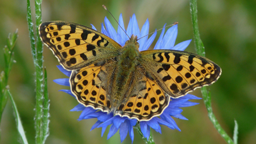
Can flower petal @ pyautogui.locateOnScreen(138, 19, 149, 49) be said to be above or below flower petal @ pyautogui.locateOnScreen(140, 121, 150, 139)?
above

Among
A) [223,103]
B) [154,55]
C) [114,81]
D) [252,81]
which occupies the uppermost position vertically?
[154,55]

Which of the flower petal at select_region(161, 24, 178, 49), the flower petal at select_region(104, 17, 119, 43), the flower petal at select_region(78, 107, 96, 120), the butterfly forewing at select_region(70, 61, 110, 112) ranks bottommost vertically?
the flower petal at select_region(78, 107, 96, 120)

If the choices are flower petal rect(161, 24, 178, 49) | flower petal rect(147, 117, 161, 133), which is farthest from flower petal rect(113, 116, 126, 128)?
flower petal rect(161, 24, 178, 49)

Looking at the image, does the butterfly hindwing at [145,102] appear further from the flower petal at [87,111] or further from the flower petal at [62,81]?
the flower petal at [62,81]

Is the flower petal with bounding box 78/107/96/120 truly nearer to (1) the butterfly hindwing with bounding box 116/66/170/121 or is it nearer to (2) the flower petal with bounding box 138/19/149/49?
(1) the butterfly hindwing with bounding box 116/66/170/121

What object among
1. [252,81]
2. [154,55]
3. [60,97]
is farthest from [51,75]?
[252,81]

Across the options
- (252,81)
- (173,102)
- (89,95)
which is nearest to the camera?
(89,95)

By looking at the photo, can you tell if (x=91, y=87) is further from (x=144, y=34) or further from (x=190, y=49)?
(x=190, y=49)

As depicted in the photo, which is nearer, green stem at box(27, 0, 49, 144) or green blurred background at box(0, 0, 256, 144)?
green stem at box(27, 0, 49, 144)

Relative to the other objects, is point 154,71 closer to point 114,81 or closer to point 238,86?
point 114,81
